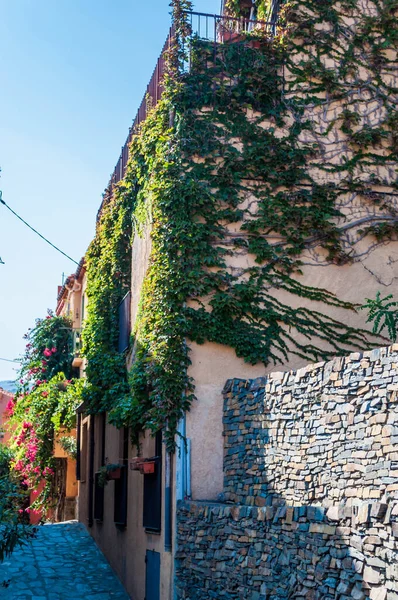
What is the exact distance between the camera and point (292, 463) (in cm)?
901

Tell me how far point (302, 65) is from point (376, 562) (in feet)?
26.7

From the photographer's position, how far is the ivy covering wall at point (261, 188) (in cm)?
1094

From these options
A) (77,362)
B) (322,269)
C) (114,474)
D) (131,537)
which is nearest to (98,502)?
(114,474)

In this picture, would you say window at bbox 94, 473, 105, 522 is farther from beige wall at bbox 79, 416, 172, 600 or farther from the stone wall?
the stone wall

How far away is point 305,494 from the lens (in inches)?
345

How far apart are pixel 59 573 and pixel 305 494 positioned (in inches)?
223

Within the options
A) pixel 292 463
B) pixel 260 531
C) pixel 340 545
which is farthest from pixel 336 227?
pixel 340 545

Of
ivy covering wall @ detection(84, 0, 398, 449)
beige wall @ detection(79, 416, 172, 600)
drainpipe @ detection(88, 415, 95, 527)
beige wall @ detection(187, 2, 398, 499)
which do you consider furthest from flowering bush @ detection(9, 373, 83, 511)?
beige wall @ detection(187, 2, 398, 499)

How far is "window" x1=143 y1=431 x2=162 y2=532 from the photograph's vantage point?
10812 millimetres

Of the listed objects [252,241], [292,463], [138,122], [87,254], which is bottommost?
[292,463]

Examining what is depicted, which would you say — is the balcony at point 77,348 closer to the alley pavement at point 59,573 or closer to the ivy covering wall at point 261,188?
the alley pavement at point 59,573

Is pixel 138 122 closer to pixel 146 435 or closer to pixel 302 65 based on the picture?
pixel 302 65

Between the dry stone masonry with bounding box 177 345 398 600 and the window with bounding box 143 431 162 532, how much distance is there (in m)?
0.75

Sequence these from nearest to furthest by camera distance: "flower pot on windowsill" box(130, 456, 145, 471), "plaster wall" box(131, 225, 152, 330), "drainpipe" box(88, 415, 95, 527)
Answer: "flower pot on windowsill" box(130, 456, 145, 471) < "plaster wall" box(131, 225, 152, 330) < "drainpipe" box(88, 415, 95, 527)
